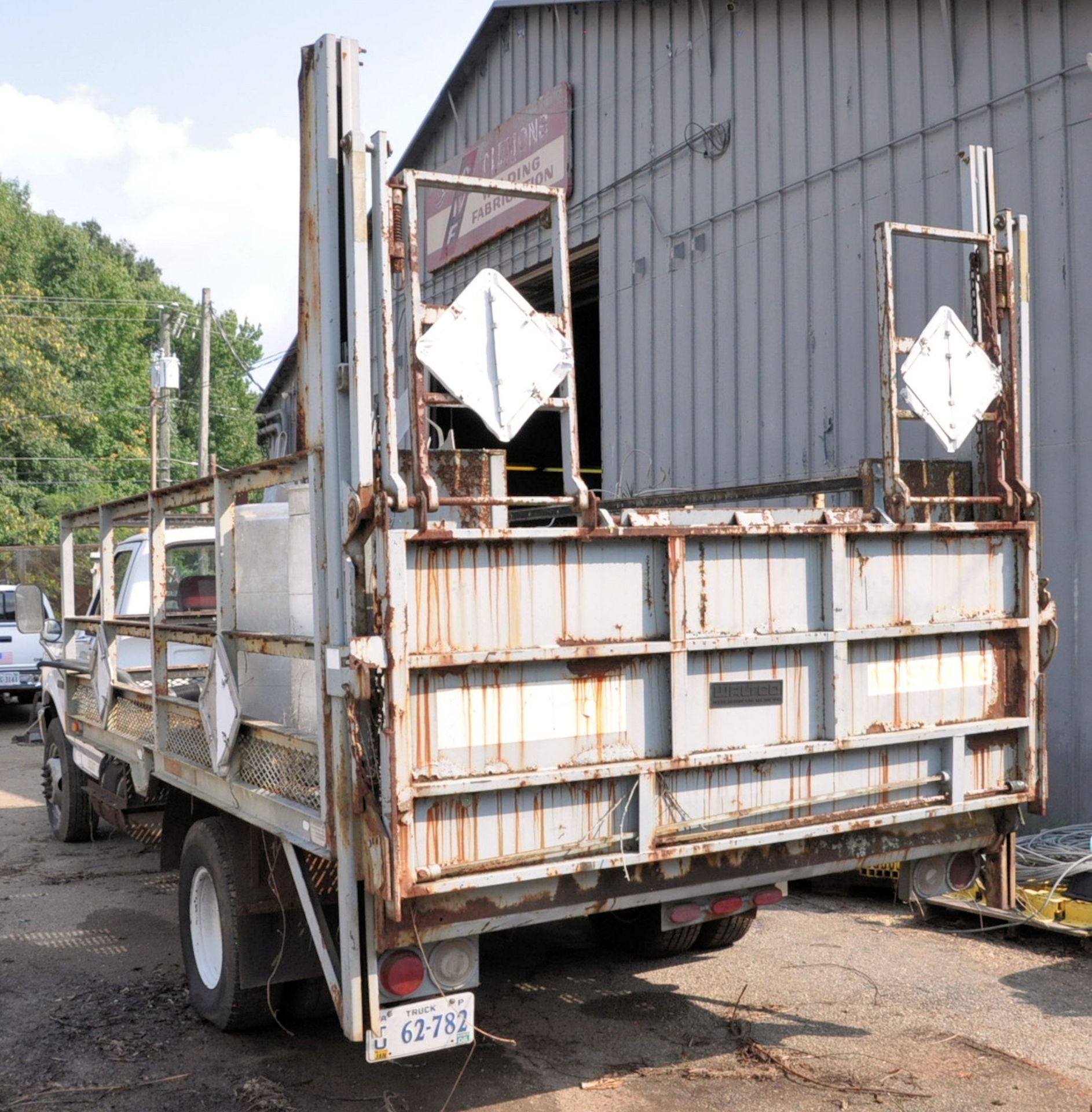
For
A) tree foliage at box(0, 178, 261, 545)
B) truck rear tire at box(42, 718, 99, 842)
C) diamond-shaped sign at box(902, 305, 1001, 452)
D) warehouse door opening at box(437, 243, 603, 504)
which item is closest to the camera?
diamond-shaped sign at box(902, 305, 1001, 452)

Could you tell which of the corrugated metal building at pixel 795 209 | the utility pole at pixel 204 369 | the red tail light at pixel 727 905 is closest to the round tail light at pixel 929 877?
the red tail light at pixel 727 905

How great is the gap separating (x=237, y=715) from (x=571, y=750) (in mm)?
1327

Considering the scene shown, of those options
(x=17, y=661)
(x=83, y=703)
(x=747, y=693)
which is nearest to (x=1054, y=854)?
(x=747, y=693)

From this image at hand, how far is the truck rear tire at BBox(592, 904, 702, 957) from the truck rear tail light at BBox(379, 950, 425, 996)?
1864mm

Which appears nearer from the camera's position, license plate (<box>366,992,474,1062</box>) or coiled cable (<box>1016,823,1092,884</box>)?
license plate (<box>366,992,474,1062</box>)

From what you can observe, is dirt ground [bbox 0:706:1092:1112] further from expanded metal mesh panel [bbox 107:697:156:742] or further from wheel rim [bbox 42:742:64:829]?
wheel rim [bbox 42:742:64:829]

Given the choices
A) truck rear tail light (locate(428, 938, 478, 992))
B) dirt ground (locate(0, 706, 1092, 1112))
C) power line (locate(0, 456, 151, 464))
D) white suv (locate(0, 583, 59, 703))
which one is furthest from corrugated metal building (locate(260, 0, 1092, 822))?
power line (locate(0, 456, 151, 464))

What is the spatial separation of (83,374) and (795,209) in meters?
34.7

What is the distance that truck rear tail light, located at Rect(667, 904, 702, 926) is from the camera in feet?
13.9

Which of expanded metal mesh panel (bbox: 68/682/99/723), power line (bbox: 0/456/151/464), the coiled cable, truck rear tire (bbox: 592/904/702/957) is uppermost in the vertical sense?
power line (bbox: 0/456/151/464)

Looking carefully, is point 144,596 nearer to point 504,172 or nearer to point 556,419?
point 504,172

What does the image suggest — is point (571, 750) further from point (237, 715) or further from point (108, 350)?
point (108, 350)

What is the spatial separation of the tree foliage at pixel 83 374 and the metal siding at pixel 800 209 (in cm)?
1926

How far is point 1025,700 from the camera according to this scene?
4660 millimetres
